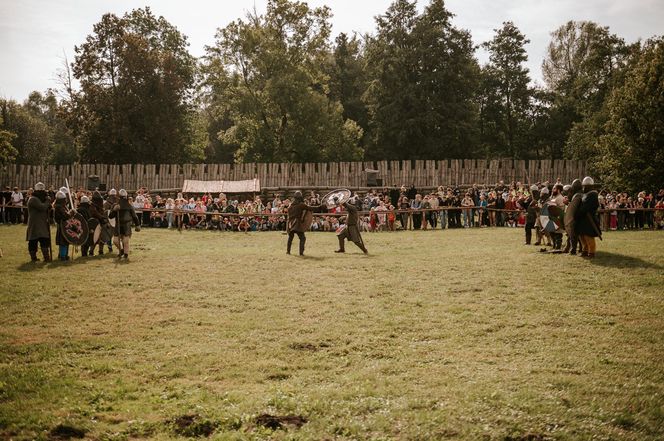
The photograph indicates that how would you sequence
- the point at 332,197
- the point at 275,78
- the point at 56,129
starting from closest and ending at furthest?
the point at 332,197 → the point at 275,78 → the point at 56,129

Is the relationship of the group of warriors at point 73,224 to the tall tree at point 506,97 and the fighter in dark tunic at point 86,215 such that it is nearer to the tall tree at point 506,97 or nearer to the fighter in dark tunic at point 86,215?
the fighter in dark tunic at point 86,215

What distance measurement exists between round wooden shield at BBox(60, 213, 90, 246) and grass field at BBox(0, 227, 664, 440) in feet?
4.64

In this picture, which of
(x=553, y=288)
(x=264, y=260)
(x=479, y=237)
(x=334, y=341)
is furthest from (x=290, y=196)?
(x=334, y=341)

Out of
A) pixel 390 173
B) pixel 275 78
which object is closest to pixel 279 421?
pixel 390 173

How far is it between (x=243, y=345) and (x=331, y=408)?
9.32ft

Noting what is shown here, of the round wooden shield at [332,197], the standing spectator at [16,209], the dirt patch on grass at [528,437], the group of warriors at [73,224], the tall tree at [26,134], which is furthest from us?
the tall tree at [26,134]

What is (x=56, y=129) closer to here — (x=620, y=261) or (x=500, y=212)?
(x=500, y=212)

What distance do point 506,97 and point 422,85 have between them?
33.0 ft

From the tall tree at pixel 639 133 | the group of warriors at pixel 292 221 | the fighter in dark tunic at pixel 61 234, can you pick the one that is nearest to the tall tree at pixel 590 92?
the tall tree at pixel 639 133

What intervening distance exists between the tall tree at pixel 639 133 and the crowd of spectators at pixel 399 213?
205 inches

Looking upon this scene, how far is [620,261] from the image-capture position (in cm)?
1542

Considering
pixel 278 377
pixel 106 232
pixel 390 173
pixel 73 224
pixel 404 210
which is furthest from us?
pixel 390 173

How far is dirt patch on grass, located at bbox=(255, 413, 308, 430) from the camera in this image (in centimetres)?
640

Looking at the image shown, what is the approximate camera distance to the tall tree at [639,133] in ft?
108
